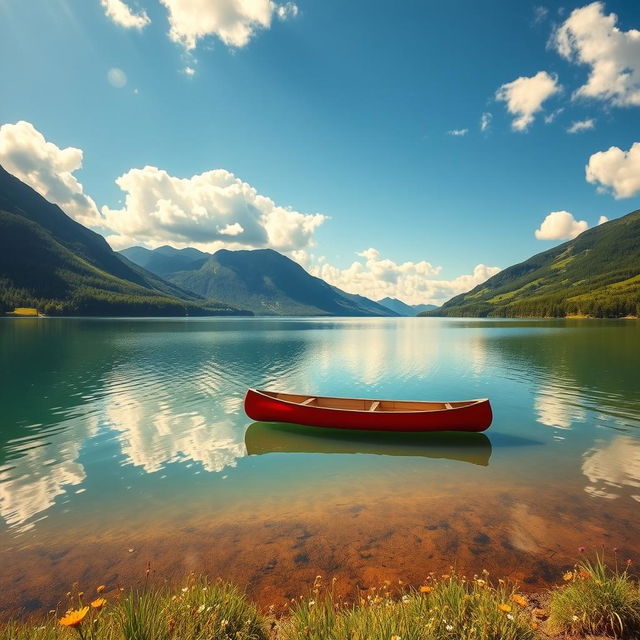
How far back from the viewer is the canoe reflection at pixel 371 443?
65.2 ft

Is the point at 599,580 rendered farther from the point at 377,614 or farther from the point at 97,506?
the point at 97,506

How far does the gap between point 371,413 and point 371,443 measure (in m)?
1.77

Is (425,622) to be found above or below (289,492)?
above

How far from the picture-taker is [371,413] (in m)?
21.4

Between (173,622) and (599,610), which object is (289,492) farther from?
(599,610)

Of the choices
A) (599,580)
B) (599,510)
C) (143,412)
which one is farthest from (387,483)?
(143,412)

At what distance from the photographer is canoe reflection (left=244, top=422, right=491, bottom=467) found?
19859 millimetres

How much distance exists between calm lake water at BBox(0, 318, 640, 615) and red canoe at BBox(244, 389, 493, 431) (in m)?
1.06

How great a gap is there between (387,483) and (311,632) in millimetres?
11087

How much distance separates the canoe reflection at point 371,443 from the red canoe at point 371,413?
839 mm

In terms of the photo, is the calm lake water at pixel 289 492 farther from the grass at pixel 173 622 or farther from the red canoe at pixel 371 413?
the grass at pixel 173 622

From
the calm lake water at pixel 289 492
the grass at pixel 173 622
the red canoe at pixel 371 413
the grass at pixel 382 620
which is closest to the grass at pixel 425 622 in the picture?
the grass at pixel 382 620

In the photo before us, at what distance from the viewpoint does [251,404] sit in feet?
78.8

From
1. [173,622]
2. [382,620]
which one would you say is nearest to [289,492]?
[173,622]
